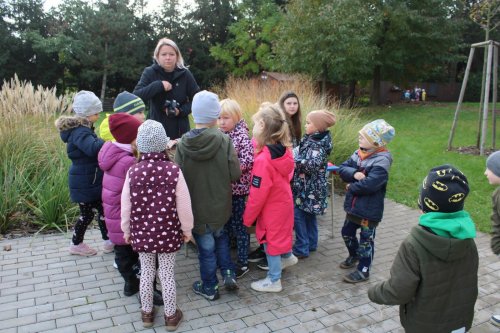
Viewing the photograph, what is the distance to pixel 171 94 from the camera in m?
4.93

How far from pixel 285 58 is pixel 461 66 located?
75.2 ft

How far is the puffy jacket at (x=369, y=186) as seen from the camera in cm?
367


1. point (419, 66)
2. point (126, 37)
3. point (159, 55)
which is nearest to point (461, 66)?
point (419, 66)

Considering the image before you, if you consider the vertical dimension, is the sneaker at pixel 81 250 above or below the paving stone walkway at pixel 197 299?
above

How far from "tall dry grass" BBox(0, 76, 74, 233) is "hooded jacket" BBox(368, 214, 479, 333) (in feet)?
13.9

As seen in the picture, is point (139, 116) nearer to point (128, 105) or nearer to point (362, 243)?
point (128, 105)

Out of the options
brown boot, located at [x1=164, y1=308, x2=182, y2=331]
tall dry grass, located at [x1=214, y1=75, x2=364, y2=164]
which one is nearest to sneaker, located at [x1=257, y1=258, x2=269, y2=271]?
brown boot, located at [x1=164, y1=308, x2=182, y2=331]

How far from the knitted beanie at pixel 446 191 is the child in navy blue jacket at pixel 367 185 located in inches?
53.2

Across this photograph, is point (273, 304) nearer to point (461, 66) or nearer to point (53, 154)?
point (53, 154)

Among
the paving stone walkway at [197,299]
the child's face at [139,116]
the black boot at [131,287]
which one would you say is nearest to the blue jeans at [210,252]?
the paving stone walkway at [197,299]

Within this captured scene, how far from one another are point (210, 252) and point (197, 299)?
46 centimetres

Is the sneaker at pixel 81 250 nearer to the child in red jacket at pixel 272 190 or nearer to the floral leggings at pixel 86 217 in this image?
the floral leggings at pixel 86 217

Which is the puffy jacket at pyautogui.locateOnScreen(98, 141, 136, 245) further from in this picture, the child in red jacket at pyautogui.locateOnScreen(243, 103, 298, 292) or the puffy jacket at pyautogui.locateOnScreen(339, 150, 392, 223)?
the puffy jacket at pyautogui.locateOnScreen(339, 150, 392, 223)

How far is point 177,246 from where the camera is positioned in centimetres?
316
